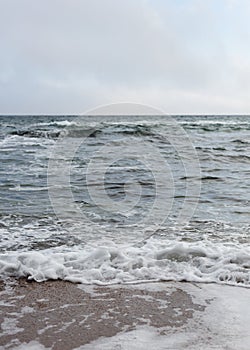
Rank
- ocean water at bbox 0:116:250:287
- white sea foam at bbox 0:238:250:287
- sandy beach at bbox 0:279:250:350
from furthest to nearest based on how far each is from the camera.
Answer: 1. ocean water at bbox 0:116:250:287
2. white sea foam at bbox 0:238:250:287
3. sandy beach at bbox 0:279:250:350

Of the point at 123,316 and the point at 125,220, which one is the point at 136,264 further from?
the point at 125,220

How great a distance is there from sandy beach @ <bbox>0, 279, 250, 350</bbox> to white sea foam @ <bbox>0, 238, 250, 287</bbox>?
0.17 metres

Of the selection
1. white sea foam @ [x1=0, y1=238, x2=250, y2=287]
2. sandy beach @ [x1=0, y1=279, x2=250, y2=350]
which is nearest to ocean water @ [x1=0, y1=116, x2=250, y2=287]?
white sea foam @ [x1=0, y1=238, x2=250, y2=287]

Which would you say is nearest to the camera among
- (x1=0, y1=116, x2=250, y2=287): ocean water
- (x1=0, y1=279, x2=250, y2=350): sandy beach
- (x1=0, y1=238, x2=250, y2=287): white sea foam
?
(x1=0, y1=279, x2=250, y2=350): sandy beach

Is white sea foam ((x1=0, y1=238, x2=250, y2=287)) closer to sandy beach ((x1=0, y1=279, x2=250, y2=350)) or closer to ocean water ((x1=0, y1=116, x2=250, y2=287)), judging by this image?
ocean water ((x1=0, y1=116, x2=250, y2=287))

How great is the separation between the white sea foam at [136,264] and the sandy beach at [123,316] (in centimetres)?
17

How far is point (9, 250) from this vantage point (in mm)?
4387

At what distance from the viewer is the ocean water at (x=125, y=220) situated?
12.8 ft

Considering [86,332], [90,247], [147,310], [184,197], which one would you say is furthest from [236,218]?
[86,332]

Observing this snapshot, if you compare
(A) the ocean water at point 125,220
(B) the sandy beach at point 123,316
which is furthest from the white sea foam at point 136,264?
(B) the sandy beach at point 123,316

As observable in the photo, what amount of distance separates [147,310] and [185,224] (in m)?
2.88

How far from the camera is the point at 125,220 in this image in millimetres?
6152

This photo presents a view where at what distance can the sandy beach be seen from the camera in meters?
2.52

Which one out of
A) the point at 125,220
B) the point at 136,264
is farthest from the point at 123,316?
the point at 125,220
